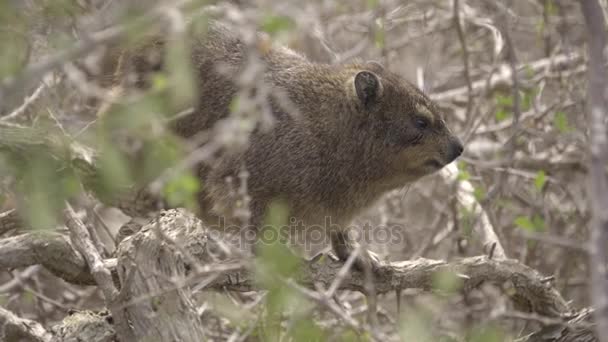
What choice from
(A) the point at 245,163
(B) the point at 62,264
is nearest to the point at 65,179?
(B) the point at 62,264

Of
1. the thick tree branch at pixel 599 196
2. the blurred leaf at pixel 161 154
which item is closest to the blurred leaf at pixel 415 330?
the thick tree branch at pixel 599 196

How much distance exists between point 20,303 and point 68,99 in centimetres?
155

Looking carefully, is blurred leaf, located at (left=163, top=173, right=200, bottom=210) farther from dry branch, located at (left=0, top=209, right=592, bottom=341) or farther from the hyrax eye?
the hyrax eye

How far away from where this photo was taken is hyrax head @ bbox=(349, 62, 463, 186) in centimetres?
472

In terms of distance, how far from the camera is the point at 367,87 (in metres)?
4.75

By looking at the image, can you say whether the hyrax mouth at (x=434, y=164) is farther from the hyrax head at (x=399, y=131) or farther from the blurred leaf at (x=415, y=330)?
the blurred leaf at (x=415, y=330)

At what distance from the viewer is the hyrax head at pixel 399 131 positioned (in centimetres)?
472

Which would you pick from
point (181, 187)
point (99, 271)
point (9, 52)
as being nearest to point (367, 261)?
point (99, 271)

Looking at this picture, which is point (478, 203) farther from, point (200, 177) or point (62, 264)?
point (62, 264)

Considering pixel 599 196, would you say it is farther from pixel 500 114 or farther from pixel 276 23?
pixel 500 114

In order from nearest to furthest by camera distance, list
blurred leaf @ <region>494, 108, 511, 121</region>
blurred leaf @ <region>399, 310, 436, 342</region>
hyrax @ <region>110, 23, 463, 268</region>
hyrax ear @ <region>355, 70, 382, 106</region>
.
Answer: blurred leaf @ <region>399, 310, 436, 342</region> → hyrax @ <region>110, 23, 463, 268</region> → hyrax ear @ <region>355, 70, 382, 106</region> → blurred leaf @ <region>494, 108, 511, 121</region>

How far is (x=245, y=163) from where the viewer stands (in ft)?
15.1

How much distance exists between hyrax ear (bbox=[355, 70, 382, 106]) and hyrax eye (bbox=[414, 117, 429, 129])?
27 cm

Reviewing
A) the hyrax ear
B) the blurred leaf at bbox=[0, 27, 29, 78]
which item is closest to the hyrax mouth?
the hyrax ear
